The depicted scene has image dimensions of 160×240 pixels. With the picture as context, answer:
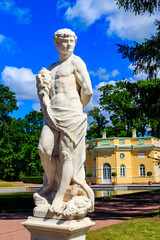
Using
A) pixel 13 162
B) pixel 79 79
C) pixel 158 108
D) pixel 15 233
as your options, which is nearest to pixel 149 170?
pixel 13 162

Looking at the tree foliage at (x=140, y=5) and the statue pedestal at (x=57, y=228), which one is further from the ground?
the tree foliage at (x=140, y=5)

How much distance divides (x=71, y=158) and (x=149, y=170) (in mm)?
30630

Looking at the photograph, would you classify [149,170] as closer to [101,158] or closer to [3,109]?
[101,158]

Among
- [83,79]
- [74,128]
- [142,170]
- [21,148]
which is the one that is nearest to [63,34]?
[83,79]

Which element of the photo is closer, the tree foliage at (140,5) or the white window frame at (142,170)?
the tree foliage at (140,5)

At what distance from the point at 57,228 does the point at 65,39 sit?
2.61 m

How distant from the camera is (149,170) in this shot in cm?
3266

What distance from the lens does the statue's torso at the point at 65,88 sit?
3.87 m

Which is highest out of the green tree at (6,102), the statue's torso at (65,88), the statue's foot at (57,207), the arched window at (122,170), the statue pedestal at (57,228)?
the green tree at (6,102)

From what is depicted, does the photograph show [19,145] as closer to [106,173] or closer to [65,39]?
[106,173]

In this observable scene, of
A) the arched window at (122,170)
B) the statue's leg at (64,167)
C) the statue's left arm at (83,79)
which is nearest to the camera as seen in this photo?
the statue's leg at (64,167)

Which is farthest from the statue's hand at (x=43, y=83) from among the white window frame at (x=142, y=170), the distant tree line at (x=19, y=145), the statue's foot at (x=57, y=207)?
the distant tree line at (x=19, y=145)

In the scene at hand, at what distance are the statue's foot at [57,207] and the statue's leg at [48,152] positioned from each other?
1.08 ft

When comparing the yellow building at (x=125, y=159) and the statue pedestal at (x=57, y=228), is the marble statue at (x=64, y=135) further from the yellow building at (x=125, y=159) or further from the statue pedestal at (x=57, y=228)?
the yellow building at (x=125, y=159)
